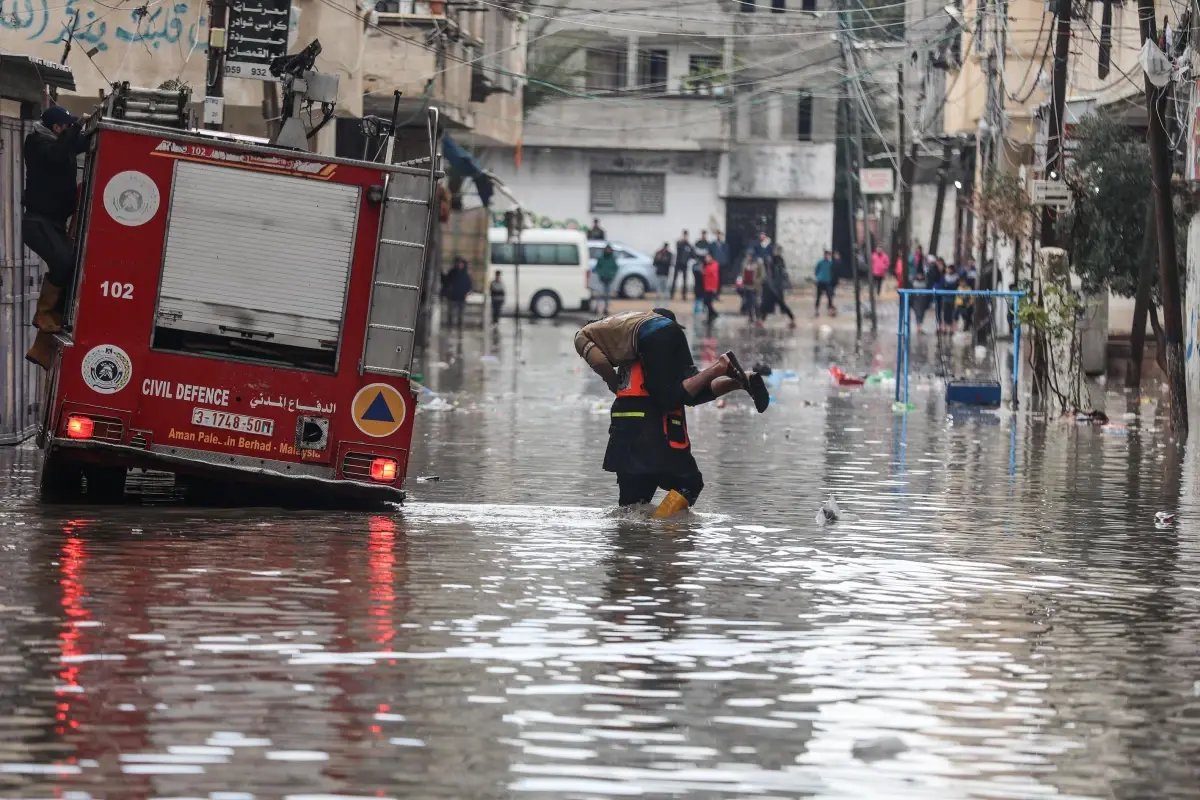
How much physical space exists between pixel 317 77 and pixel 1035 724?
30.3ft

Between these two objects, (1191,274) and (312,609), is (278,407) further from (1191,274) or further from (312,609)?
(1191,274)

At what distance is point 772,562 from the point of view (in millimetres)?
11531

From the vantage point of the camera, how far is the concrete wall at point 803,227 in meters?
69.4

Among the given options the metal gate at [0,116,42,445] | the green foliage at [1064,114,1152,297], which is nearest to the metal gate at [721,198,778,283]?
the green foliage at [1064,114,1152,297]

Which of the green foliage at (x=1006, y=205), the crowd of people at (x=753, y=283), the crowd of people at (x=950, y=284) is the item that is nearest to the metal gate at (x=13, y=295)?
the green foliage at (x=1006, y=205)

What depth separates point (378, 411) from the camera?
13.3 meters

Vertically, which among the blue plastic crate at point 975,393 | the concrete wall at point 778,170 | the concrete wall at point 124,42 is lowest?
the blue plastic crate at point 975,393

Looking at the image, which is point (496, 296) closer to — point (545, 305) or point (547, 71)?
point (545, 305)

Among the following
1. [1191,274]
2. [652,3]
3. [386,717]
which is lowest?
[386,717]

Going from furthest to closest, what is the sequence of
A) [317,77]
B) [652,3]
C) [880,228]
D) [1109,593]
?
[880,228], [652,3], [317,77], [1109,593]

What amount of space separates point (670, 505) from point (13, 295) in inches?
246

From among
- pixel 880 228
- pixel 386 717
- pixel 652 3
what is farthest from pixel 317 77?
pixel 880 228

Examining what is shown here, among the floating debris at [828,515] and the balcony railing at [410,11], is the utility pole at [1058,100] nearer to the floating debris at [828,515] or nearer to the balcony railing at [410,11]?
the balcony railing at [410,11]

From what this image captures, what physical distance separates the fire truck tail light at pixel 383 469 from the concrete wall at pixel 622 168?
183 feet
